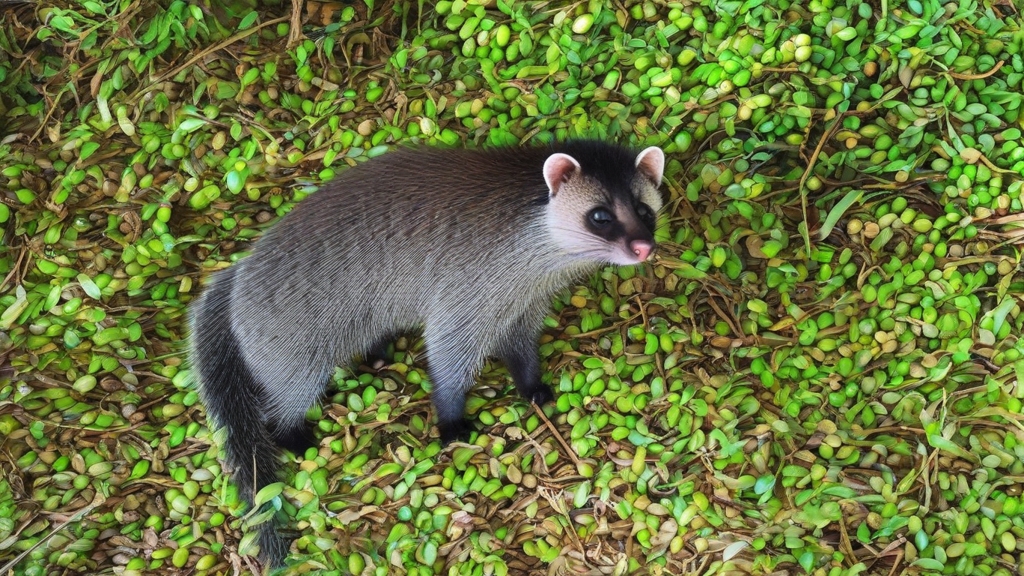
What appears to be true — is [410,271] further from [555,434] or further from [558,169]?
[555,434]

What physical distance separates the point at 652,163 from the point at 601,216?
240 mm

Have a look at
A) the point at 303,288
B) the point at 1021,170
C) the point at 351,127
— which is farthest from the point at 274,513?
the point at 1021,170

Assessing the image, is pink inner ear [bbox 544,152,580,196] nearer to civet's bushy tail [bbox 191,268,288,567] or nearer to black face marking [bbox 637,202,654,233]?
black face marking [bbox 637,202,654,233]

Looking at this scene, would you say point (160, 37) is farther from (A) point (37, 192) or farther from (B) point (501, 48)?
(B) point (501, 48)

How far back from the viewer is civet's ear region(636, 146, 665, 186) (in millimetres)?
2250

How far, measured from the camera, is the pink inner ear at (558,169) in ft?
7.04

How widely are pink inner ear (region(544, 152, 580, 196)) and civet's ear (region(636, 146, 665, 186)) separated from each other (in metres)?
0.21

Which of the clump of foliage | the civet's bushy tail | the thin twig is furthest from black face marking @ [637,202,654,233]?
the civet's bushy tail

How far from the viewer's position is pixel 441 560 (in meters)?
2.41

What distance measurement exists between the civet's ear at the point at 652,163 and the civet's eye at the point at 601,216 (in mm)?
192

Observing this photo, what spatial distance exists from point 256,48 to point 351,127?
0.50 m

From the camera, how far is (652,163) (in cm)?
229

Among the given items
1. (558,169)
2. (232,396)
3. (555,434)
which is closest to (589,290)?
(555,434)

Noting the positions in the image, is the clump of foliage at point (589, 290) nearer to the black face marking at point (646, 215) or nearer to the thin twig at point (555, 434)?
the thin twig at point (555, 434)
